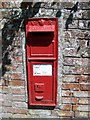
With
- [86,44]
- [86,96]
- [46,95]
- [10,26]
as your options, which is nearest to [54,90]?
[46,95]

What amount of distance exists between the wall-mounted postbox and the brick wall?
0.08 m

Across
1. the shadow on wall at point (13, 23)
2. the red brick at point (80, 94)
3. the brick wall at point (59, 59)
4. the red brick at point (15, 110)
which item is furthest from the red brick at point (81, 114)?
the shadow on wall at point (13, 23)

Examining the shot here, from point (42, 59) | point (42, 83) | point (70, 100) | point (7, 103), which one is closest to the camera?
point (42, 59)

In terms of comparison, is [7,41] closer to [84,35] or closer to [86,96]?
[84,35]

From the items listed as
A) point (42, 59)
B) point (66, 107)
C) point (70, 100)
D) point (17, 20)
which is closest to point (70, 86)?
point (70, 100)

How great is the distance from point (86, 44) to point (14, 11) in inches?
40.2

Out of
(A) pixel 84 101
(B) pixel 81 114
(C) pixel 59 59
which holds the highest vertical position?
(C) pixel 59 59

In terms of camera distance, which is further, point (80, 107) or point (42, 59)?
point (80, 107)

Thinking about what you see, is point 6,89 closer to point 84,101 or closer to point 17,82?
point 17,82

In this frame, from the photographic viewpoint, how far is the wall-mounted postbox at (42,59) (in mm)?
4328

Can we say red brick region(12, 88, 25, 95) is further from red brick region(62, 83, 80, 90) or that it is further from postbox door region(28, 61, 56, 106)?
red brick region(62, 83, 80, 90)

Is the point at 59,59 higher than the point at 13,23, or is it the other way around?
the point at 13,23

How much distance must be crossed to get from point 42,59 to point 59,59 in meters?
0.23

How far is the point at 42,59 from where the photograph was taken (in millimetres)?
4496
